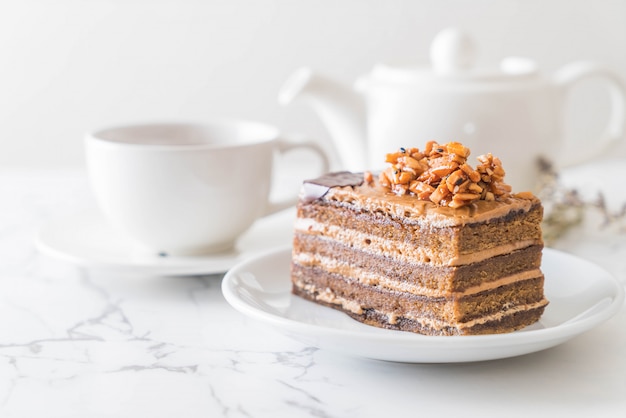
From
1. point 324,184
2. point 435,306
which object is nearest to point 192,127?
point 324,184

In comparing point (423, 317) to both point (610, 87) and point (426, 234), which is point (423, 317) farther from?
point (610, 87)

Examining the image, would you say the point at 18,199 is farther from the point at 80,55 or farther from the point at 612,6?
the point at 612,6

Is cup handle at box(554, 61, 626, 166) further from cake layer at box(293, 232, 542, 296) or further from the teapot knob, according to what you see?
cake layer at box(293, 232, 542, 296)

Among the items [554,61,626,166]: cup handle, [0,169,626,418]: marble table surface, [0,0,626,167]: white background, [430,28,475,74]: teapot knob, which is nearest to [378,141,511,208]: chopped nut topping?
[0,169,626,418]: marble table surface

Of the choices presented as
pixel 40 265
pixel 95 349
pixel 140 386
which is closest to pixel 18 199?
pixel 40 265

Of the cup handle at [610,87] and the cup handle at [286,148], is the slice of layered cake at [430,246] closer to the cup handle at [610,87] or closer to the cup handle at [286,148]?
the cup handle at [286,148]

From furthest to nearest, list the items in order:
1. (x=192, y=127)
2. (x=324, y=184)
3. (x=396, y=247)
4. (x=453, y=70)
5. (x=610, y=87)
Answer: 1. (x=610, y=87)
2. (x=453, y=70)
3. (x=192, y=127)
4. (x=324, y=184)
5. (x=396, y=247)
